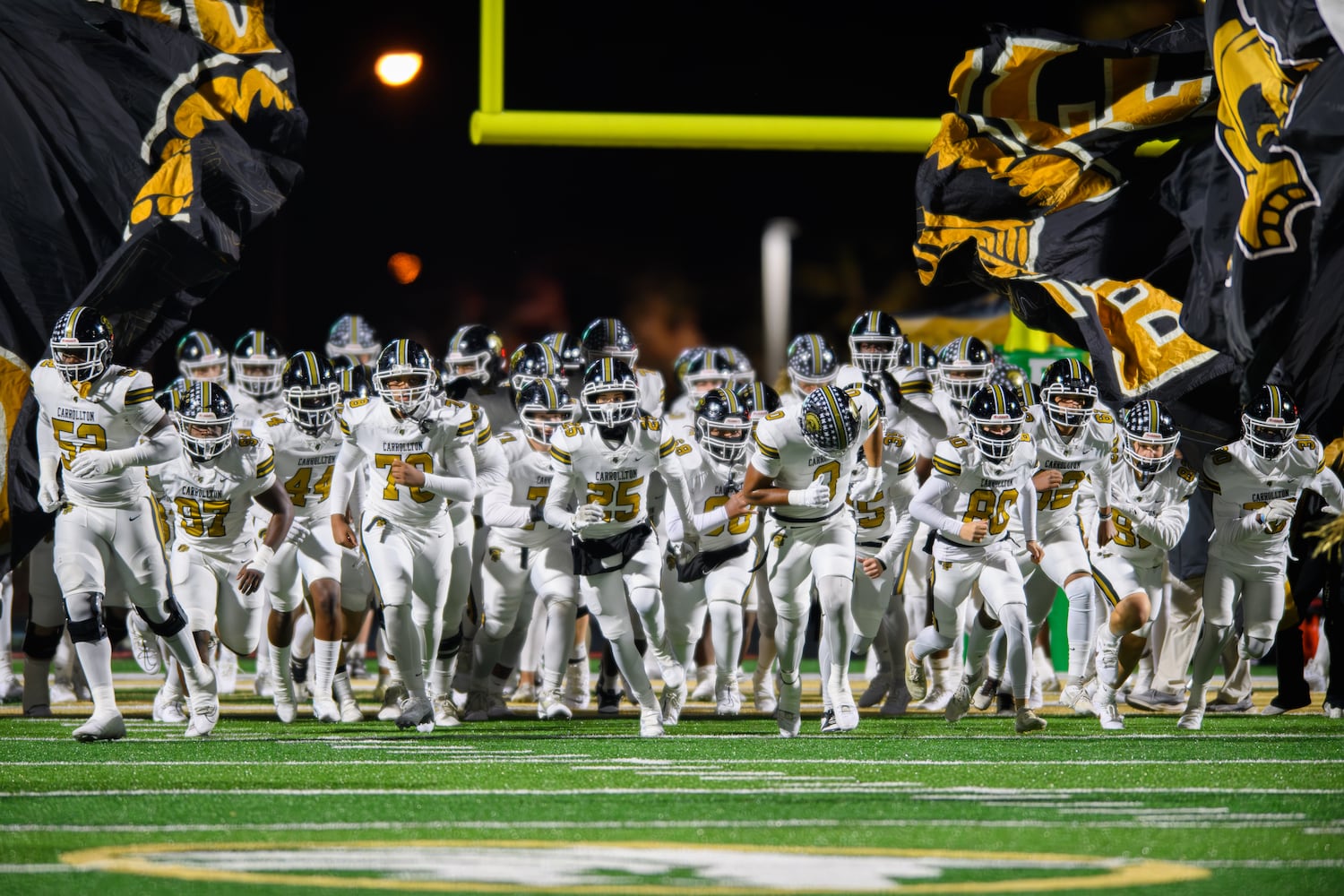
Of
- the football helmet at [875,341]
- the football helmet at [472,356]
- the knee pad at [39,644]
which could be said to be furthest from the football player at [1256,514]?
the knee pad at [39,644]

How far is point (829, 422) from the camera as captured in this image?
25.0ft

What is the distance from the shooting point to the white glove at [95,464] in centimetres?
767

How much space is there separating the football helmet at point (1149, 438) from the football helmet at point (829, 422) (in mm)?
1595

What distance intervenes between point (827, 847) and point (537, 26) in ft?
42.1

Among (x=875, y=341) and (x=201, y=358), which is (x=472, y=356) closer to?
(x=875, y=341)

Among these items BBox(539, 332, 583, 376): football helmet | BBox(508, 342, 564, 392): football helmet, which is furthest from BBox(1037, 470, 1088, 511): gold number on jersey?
BBox(539, 332, 583, 376): football helmet

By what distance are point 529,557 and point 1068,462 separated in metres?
2.78

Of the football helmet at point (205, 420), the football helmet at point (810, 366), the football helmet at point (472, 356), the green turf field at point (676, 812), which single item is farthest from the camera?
the football helmet at point (472, 356)

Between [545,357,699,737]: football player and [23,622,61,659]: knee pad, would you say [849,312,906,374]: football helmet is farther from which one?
[23,622,61,659]: knee pad

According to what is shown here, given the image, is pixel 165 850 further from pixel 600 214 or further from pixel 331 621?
pixel 600 214

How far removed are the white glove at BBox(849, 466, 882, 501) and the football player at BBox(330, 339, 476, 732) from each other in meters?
1.85

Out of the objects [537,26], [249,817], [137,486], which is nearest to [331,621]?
[137,486]

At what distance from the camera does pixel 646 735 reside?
310 inches

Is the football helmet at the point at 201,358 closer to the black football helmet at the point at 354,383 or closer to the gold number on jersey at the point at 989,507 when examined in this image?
the black football helmet at the point at 354,383
